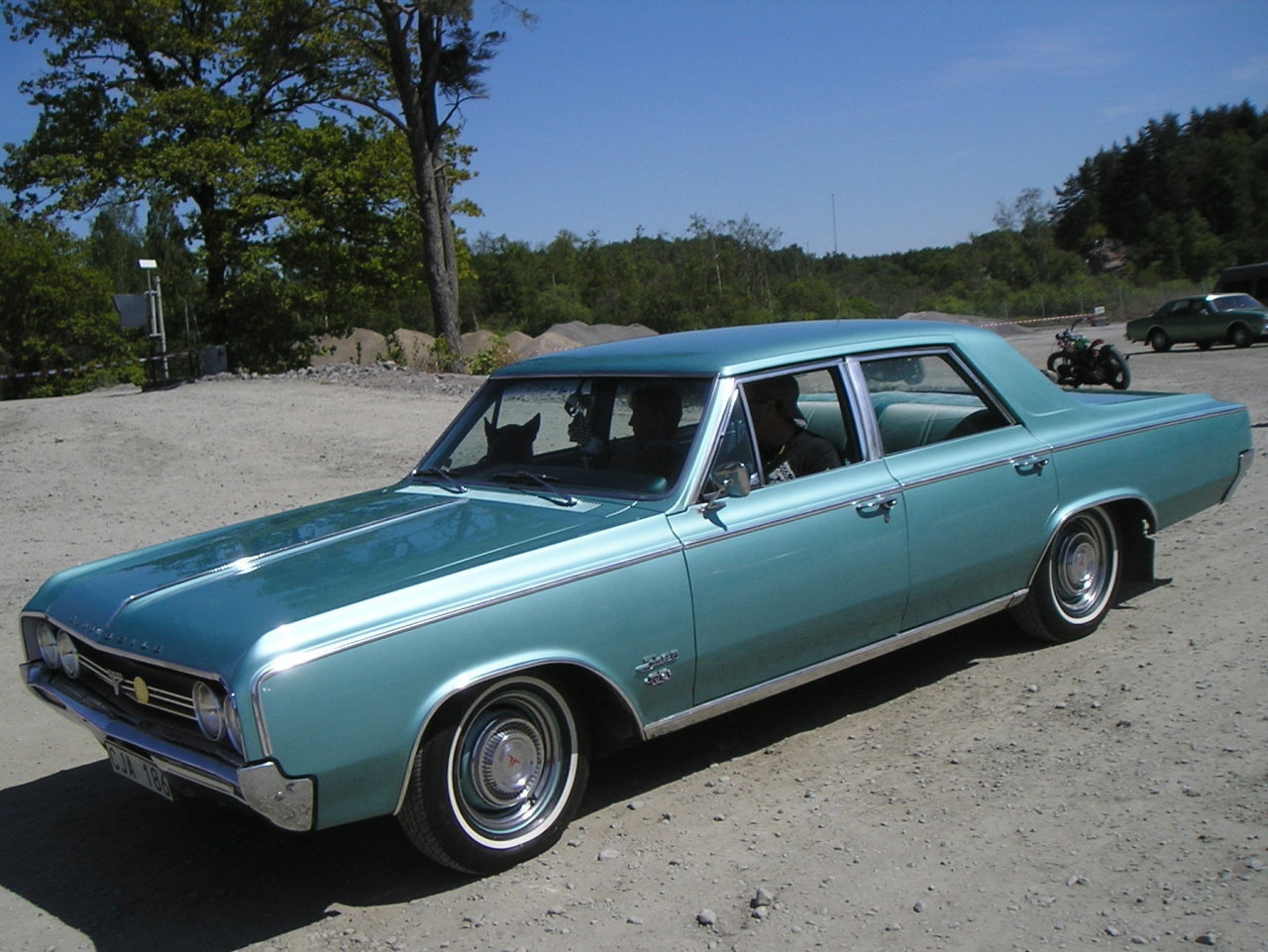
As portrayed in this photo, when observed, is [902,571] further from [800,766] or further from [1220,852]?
[1220,852]

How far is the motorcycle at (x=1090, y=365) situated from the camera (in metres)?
19.2

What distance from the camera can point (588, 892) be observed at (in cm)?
366

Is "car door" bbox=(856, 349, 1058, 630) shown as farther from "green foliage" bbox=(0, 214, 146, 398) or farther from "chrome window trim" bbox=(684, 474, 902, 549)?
"green foliage" bbox=(0, 214, 146, 398)

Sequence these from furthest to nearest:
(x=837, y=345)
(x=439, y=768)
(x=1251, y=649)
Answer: (x=1251, y=649), (x=837, y=345), (x=439, y=768)

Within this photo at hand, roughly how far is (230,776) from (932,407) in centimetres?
358

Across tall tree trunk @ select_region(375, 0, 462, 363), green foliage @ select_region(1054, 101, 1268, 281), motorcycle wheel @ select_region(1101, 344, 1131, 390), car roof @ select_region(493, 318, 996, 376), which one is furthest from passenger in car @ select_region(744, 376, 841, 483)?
green foliage @ select_region(1054, 101, 1268, 281)

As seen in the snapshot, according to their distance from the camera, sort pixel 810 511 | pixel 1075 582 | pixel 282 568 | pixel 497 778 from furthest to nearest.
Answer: pixel 1075 582, pixel 810 511, pixel 282 568, pixel 497 778

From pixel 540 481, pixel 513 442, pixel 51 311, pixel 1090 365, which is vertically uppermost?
pixel 51 311

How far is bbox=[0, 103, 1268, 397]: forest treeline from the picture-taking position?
3462cm

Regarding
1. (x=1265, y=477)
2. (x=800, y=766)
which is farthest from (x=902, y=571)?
(x=1265, y=477)

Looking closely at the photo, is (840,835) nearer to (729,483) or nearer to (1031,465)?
(729,483)

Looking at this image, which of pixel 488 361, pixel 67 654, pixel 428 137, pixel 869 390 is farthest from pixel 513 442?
pixel 428 137

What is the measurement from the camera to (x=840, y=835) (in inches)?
155

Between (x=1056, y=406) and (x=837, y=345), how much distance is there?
132 cm
